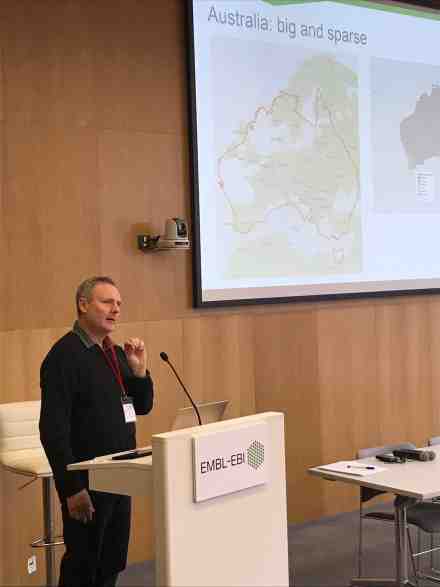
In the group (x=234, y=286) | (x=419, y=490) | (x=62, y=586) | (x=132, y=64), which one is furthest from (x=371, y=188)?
(x=62, y=586)

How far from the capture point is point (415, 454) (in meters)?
4.58

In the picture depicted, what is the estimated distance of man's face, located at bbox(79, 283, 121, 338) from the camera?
353 centimetres

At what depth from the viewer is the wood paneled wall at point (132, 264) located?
5023 millimetres

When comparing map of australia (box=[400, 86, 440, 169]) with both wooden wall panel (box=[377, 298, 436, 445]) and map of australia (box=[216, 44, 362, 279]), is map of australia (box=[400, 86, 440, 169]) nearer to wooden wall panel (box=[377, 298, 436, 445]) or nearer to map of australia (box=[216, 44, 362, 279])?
map of australia (box=[216, 44, 362, 279])

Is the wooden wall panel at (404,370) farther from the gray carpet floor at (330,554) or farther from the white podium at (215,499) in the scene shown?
the white podium at (215,499)

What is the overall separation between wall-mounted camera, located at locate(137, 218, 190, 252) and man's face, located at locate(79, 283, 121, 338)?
1804 millimetres

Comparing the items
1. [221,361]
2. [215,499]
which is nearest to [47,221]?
[221,361]

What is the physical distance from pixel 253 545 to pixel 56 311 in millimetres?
2663

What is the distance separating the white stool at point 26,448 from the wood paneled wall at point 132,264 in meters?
0.42

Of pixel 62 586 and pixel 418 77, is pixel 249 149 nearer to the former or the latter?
pixel 418 77

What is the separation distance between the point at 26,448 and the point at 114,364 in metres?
1.22

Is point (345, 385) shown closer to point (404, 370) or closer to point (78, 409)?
point (404, 370)

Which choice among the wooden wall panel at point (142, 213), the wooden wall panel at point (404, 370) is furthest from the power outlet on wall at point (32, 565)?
the wooden wall panel at point (404, 370)

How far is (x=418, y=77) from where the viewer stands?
6.82 meters
